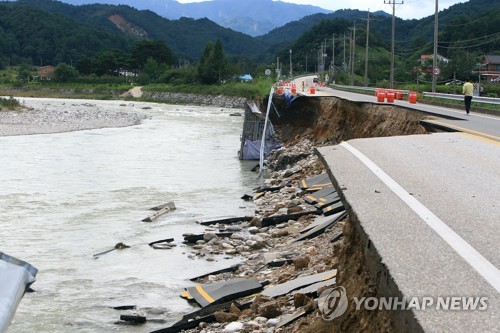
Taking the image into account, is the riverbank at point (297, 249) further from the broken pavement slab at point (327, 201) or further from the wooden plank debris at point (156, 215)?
the wooden plank debris at point (156, 215)

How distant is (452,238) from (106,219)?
13.0 meters

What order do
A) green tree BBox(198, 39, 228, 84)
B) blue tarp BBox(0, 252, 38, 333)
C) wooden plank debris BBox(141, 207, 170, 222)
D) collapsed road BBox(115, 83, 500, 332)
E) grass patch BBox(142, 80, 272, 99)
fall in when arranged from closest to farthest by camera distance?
blue tarp BBox(0, 252, 38, 333), collapsed road BBox(115, 83, 500, 332), wooden plank debris BBox(141, 207, 170, 222), grass patch BBox(142, 80, 272, 99), green tree BBox(198, 39, 228, 84)

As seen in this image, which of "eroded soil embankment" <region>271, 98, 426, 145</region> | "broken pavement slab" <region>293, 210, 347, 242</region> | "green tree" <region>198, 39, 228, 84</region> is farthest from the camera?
"green tree" <region>198, 39, 228, 84</region>

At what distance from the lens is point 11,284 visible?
14.6 feet

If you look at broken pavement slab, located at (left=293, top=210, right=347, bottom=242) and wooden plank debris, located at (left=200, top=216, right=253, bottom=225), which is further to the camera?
wooden plank debris, located at (left=200, top=216, right=253, bottom=225)

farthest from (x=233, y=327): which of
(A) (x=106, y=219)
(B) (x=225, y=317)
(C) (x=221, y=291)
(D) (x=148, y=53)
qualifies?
(D) (x=148, y=53)

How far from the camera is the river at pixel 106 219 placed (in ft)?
34.5

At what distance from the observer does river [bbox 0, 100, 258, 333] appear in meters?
10.5

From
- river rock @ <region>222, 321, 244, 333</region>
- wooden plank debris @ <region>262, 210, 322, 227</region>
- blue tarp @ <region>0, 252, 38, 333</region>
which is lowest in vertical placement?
wooden plank debris @ <region>262, 210, 322, 227</region>

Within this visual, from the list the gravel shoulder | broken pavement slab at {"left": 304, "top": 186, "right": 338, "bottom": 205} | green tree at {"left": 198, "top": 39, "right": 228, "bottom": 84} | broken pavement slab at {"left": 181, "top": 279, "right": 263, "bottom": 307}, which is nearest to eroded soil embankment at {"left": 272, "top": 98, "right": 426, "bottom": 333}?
broken pavement slab at {"left": 181, "top": 279, "right": 263, "bottom": 307}

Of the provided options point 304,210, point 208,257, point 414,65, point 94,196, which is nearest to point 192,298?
point 208,257

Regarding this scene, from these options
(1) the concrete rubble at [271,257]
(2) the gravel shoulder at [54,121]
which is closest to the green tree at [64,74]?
(2) the gravel shoulder at [54,121]

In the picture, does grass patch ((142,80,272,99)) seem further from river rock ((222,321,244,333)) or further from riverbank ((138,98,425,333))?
river rock ((222,321,244,333))

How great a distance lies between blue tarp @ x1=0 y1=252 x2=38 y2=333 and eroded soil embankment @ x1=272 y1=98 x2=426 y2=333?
7.84 feet
